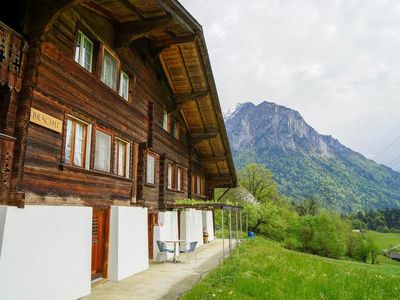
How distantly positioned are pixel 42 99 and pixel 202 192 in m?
18.0

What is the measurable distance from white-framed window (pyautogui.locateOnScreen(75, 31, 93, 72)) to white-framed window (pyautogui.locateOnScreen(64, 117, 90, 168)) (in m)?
1.68

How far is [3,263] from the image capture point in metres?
5.82

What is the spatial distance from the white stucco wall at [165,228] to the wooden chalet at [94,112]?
3.4 inches

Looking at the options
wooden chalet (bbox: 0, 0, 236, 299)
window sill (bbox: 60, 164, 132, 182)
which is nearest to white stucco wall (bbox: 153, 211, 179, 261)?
wooden chalet (bbox: 0, 0, 236, 299)

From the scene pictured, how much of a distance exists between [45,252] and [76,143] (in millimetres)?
2987

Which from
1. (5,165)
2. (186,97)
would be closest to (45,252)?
(5,165)

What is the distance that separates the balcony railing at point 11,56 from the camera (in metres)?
6.43

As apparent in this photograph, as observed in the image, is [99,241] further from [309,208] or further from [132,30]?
[309,208]

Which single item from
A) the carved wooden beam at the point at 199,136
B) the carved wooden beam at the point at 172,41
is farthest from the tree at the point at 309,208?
the carved wooden beam at the point at 172,41

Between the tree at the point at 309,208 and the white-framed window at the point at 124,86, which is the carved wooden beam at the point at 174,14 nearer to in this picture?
the white-framed window at the point at 124,86

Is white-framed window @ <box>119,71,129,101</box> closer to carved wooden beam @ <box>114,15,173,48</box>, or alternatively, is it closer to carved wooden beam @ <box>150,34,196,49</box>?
carved wooden beam @ <box>114,15,173,48</box>

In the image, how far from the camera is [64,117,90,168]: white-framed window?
27.8ft

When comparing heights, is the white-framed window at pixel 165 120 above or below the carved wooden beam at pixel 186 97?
below

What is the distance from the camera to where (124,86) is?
11.9 m
